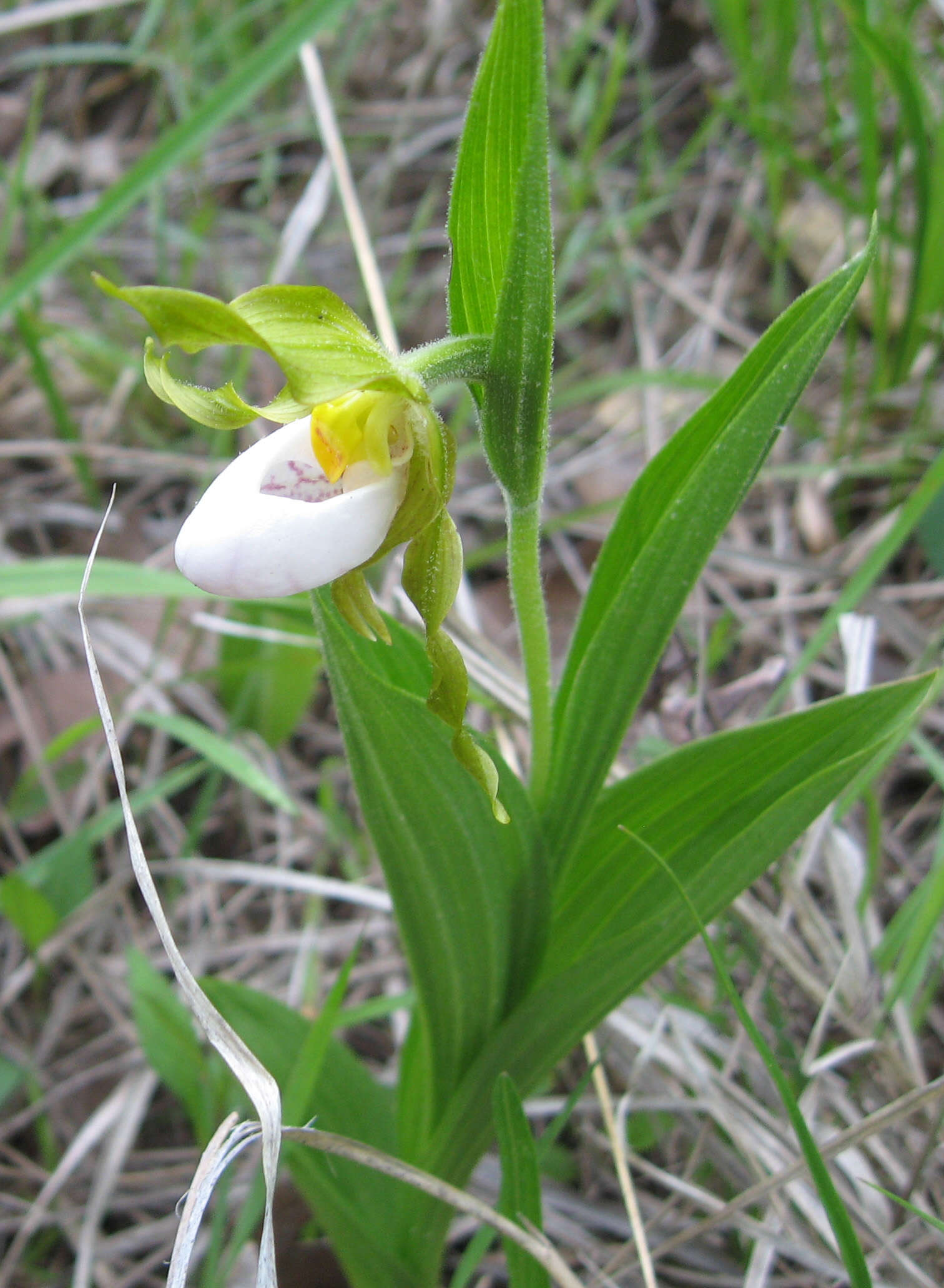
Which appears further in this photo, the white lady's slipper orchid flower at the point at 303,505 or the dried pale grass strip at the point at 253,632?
the dried pale grass strip at the point at 253,632

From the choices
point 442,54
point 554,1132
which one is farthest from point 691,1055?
point 442,54

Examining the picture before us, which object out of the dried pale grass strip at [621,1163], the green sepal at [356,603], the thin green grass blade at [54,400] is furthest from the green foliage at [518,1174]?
the thin green grass blade at [54,400]

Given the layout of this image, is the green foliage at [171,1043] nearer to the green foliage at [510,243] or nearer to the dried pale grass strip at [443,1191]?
the dried pale grass strip at [443,1191]

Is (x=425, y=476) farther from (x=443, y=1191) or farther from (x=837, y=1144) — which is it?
(x=837, y=1144)

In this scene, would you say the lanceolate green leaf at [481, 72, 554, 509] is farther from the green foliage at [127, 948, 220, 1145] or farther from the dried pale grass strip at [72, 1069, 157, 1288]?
the dried pale grass strip at [72, 1069, 157, 1288]

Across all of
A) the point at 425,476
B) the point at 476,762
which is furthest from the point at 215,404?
the point at 476,762

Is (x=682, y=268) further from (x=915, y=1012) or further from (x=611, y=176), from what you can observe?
(x=915, y=1012)

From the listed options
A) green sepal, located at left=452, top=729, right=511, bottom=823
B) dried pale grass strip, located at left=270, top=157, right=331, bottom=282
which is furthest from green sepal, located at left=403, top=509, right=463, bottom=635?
dried pale grass strip, located at left=270, top=157, right=331, bottom=282
